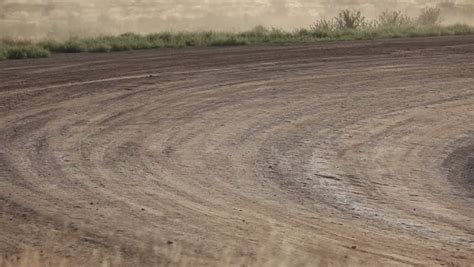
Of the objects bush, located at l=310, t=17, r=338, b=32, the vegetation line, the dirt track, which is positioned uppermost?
the vegetation line

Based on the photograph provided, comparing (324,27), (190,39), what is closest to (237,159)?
(190,39)

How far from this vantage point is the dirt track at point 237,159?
355 inches

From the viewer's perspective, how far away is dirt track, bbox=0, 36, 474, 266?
9016 millimetres

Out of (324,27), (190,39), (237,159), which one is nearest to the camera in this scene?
(237,159)

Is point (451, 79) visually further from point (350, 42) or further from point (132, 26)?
point (132, 26)

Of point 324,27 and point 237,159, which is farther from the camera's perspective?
point 324,27

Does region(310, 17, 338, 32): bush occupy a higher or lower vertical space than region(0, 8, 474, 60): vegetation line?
lower

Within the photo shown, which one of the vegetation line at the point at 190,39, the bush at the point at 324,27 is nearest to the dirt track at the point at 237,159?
the vegetation line at the point at 190,39

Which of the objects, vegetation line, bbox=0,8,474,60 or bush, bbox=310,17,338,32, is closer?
vegetation line, bbox=0,8,474,60

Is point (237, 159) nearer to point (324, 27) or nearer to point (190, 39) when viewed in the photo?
point (190, 39)

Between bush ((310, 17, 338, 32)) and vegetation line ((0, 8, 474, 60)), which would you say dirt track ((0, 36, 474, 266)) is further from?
bush ((310, 17, 338, 32))

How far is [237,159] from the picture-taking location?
12469 mm

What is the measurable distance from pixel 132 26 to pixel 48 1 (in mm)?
8310

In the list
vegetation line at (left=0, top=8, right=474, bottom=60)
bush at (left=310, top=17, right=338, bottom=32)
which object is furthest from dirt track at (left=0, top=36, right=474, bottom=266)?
bush at (left=310, top=17, right=338, bottom=32)
